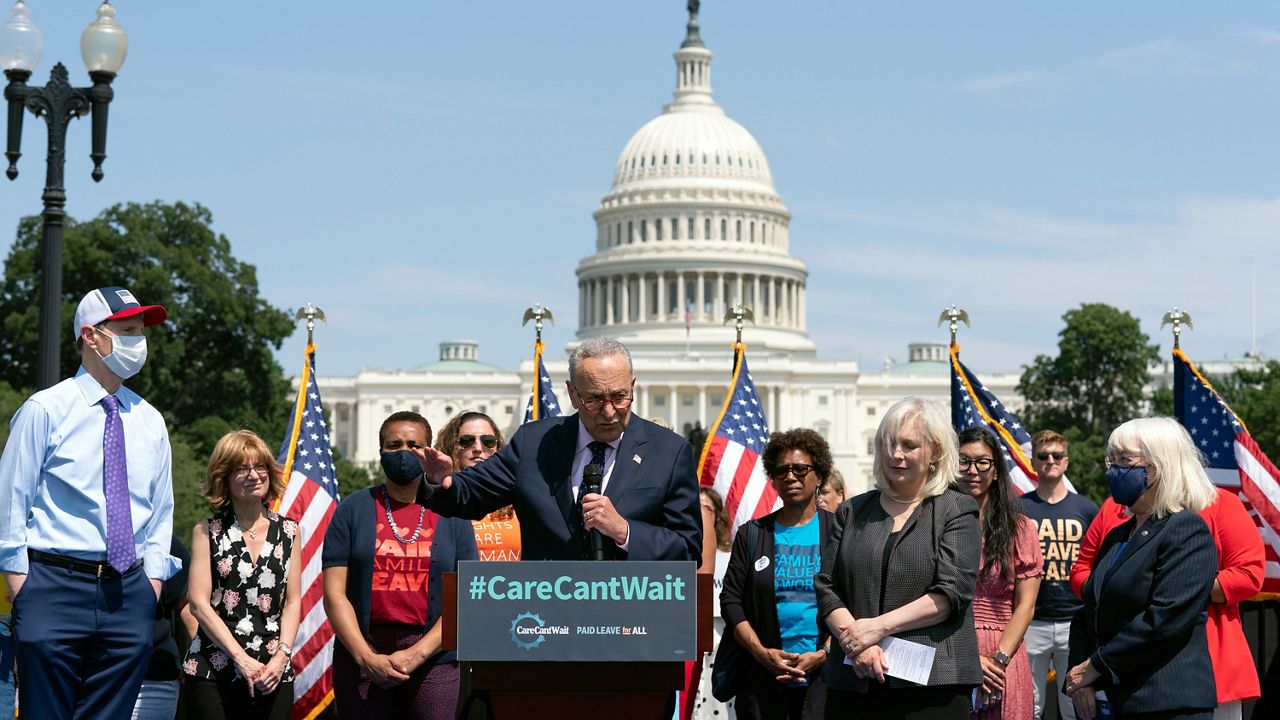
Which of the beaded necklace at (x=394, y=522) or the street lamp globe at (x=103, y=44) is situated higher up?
the street lamp globe at (x=103, y=44)

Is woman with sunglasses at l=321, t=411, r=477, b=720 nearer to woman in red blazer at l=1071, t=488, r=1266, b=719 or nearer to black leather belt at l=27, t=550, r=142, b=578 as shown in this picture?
black leather belt at l=27, t=550, r=142, b=578

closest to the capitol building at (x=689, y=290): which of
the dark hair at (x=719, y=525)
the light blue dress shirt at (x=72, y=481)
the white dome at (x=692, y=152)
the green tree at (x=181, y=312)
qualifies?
the white dome at (x=692, y=152)

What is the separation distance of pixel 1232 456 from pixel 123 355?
7787mm

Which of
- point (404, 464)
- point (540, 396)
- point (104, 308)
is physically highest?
point (540, 396)

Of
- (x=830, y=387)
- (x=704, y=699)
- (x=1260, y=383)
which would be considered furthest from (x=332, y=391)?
(x=704, y=699)

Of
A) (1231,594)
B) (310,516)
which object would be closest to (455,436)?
(1231,594)

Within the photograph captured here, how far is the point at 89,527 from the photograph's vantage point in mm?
7000

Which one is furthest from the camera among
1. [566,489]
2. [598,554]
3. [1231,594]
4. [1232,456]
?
[1232,456]

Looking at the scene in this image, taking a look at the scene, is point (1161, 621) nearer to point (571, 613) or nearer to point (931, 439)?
point (931, 439)

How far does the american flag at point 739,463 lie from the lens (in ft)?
46.7

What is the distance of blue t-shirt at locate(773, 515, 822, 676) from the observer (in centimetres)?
862

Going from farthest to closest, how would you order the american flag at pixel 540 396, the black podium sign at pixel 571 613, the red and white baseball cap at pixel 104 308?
the american flag at pixel 540 396
the red and white baseball cap at pixel 104 308
the black podium sign at pixel 571 613

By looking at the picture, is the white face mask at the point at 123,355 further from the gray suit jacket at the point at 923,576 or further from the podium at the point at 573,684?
the gray suit jacket at the point at 923,576

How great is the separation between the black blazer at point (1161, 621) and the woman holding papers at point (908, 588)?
0.76 metres
